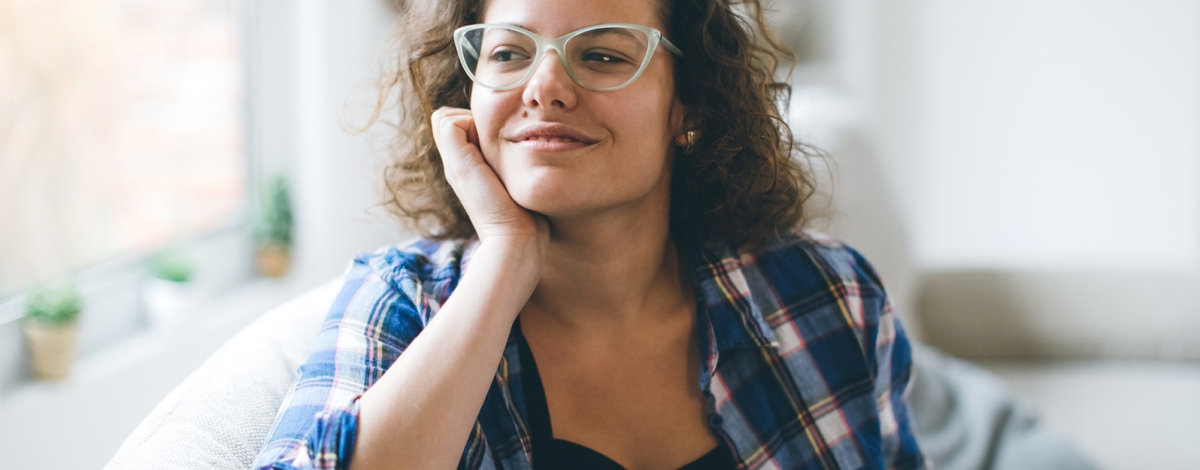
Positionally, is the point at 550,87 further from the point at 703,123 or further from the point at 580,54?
the point at 703,123

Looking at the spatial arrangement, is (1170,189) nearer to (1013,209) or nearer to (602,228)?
(1013,209)

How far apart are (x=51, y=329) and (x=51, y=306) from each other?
51 millimetres

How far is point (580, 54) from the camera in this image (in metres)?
1.08

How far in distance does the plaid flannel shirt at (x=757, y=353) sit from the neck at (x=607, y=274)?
75mm

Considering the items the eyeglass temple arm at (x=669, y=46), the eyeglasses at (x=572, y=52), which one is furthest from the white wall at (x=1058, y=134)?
the eyeglasses at (x=572, y=52)

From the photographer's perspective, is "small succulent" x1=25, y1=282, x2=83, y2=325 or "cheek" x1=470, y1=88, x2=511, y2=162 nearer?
"cheek" x1=470, y1=88, x2=511, y2=162

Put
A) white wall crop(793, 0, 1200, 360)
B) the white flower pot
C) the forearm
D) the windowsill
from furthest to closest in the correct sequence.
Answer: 1. white wall crop(793, 0, 1200, 360)
2. the white flower pot
3. the windowsill
4. the forearm

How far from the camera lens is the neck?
4.01ft

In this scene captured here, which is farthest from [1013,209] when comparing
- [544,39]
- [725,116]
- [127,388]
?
[127,388]

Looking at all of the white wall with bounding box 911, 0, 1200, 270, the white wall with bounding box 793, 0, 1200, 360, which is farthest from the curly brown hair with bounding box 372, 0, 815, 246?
the white wall with bounding box 911, 0, 1200, 270

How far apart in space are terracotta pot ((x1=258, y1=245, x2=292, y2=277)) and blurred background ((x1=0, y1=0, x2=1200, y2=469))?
11 millimetres

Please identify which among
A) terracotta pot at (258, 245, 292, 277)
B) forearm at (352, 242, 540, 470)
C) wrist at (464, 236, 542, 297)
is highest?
wrist at (464, 236, 542, 297)

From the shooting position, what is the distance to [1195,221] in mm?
2893

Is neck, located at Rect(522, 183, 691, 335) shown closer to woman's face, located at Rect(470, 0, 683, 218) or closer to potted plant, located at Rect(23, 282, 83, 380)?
woman's face, located at Rect(470, 0, 683, 218)
